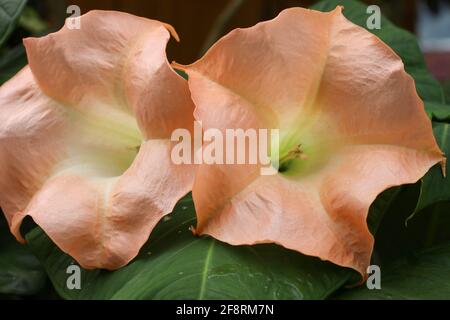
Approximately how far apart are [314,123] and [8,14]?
0.84ft

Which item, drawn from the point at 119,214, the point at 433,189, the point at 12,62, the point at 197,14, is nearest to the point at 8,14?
the point at 12,62

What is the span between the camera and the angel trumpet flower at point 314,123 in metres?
0.35

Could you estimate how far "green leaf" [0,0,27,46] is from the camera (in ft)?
1.70

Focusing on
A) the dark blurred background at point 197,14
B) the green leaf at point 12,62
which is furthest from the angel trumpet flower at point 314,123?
the dark blurred background at point 197,14

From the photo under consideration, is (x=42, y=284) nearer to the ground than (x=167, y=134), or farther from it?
nearer to the ground

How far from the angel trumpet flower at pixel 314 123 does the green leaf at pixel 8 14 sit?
208mm

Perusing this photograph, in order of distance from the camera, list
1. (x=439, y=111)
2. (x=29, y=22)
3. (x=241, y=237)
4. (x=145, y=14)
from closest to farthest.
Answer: (x=241, y=237), (x=439, y=111), (x=29, y=22), (x=145, y=14)

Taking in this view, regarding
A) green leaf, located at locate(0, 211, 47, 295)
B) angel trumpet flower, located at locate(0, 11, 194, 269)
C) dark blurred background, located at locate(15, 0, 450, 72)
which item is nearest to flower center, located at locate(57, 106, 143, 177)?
angel trumpet flower, located at locate(0, 11, 194, 269)

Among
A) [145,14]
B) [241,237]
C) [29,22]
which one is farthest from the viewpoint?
[145,14]

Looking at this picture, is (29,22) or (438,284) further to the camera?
(29,22)

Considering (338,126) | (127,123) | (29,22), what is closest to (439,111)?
(338,126)

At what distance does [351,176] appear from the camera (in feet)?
1.23

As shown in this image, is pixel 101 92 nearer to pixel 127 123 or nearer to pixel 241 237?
pixel 127 123

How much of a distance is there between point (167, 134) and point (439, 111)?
0.65ft
